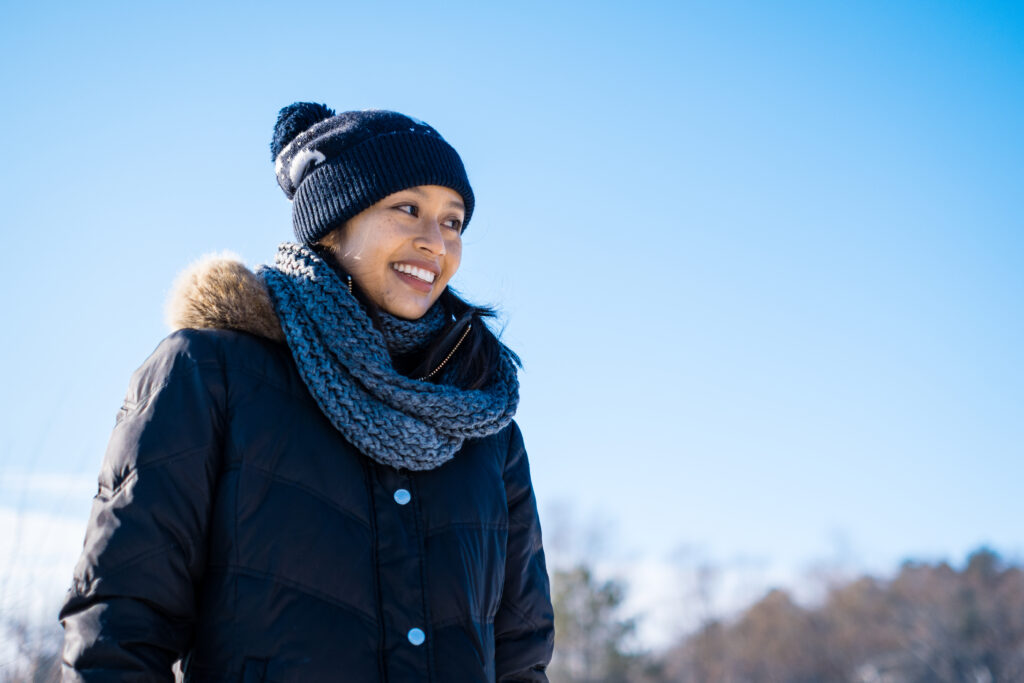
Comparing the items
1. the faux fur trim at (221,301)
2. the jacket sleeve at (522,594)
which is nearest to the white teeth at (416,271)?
the faux fur trim at (221,301)

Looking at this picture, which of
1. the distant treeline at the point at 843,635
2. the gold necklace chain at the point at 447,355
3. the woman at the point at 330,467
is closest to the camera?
the woman at the point at 330,467

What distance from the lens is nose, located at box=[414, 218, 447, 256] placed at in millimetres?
2186

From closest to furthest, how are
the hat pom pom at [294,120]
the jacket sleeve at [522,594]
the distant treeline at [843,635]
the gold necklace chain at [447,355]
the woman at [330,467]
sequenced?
the woman at [330,467] < the gold necklace chain at [447,355] < the jacket sleeve at [522,594] < the hat pom pom at [294,120] < the distant treeline at [843,635]

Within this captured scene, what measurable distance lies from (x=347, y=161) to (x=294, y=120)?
0.28m

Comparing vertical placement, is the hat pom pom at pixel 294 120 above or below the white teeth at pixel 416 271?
above

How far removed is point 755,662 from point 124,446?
51.4 meters

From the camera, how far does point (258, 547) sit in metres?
1.66

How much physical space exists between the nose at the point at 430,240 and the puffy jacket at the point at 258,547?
47 centimetres

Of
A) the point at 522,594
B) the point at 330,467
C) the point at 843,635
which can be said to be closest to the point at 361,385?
the point at 330,467

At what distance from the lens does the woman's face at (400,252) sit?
2148 mm

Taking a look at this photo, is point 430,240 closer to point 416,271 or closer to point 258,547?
point 416,271

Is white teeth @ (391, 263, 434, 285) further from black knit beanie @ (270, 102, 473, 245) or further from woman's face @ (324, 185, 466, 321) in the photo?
black knit beanie @ (270, 102, 473, 245)

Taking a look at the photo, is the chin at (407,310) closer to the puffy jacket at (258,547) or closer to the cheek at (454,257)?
the cheek at (454,257)

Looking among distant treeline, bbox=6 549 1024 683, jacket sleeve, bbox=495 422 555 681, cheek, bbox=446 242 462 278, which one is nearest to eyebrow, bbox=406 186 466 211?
cheek, bbox=446 242 462 278
